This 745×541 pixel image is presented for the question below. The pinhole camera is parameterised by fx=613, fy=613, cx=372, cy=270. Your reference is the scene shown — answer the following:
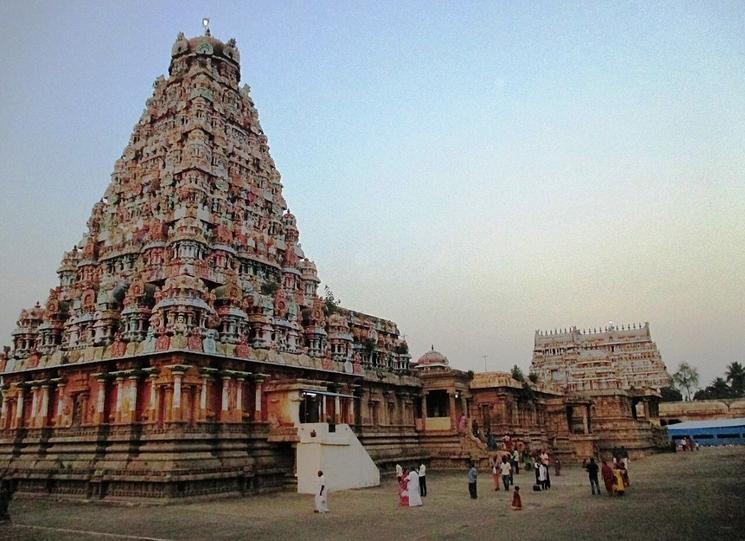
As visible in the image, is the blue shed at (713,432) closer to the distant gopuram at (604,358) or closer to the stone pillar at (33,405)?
the distant gopuram at (604,358)

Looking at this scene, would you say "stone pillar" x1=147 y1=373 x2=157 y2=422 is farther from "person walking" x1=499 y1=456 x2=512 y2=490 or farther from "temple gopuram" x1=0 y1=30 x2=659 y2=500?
"person walking" x1=499 y1=456 x2=512 y2=490

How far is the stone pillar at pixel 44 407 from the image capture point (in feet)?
97.5

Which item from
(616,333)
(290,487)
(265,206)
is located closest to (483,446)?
(290,487)

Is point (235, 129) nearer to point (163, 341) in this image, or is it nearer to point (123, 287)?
point (123, 287)

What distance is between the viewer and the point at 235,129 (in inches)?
1458

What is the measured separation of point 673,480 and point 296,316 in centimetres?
1965

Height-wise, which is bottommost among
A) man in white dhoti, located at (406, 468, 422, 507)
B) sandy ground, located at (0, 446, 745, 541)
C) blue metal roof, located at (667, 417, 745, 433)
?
sandy ground, located at (0, 446, 745, 541)

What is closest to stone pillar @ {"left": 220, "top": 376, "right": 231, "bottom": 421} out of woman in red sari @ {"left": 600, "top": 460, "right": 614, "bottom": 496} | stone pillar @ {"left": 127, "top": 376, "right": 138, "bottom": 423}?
stone pillar @ {"left": 127, "top": 376, "right": 138, "bottom": 423}

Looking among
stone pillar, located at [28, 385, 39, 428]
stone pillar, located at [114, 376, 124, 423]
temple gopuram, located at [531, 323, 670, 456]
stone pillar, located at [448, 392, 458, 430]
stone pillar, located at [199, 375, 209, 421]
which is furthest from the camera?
temple gopuram, located at [531, 323, 670, 456]

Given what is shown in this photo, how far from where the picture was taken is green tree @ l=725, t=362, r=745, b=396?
105062 mm

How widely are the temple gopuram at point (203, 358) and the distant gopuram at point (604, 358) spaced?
112ft

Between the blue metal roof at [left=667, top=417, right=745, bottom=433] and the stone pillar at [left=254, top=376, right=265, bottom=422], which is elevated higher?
the stone pillar at [left=254, top=376, right=265, bottom=422]

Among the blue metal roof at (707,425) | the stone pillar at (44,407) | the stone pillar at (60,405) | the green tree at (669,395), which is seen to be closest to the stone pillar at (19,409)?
the stone pillar at (44,407)

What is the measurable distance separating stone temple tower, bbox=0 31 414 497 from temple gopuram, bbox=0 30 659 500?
0.09 metres
